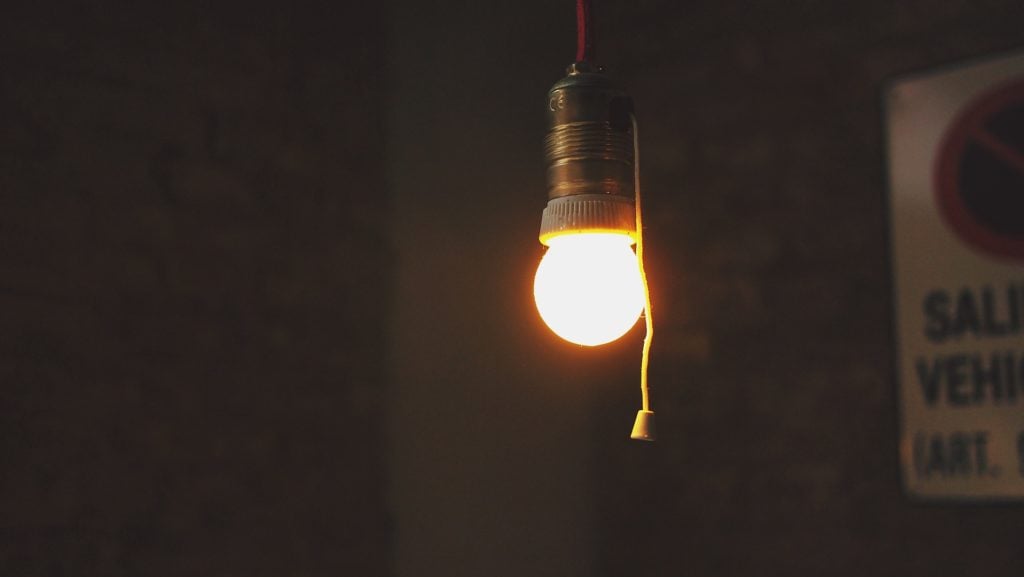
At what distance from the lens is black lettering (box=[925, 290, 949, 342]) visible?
2.29 meters

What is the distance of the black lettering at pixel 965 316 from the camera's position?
2254mm

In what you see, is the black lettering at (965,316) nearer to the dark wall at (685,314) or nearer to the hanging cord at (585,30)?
the dark wall at (685,314)

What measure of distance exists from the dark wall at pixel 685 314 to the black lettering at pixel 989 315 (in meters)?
0.21

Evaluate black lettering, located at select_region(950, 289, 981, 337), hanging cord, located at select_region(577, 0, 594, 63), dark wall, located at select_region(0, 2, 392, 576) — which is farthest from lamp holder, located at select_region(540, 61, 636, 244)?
black lettering, located at select_region(950, 289, 981, 337)

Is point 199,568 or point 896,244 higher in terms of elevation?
point 896,244

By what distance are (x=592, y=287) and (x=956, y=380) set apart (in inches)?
55.8

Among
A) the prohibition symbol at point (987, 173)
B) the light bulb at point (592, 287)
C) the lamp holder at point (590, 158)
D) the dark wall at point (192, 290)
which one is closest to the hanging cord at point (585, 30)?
the lamp holder at point (590, 158)

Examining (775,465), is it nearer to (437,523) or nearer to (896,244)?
(896,244)

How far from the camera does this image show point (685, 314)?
2.76m

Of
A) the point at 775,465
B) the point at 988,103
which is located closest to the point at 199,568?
the point at 775,465

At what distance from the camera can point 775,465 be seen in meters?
2.57

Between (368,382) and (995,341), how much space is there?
1371mm

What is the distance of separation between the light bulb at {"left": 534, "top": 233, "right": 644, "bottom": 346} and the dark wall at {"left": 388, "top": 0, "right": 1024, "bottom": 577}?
1.40m

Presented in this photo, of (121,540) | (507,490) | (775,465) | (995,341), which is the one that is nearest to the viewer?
(121,540)
